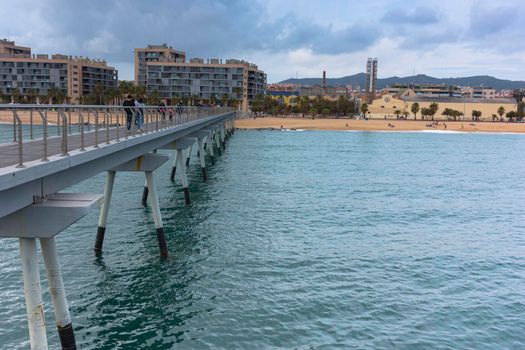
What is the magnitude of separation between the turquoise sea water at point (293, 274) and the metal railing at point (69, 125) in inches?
198

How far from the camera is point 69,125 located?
49.2ft

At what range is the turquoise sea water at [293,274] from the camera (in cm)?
1492

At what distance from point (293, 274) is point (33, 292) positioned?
35.4 ft

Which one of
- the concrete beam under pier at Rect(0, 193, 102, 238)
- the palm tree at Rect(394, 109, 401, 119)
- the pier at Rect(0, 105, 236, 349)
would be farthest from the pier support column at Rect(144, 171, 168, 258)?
the palm tree at Rect(394, 109, 401, 119)

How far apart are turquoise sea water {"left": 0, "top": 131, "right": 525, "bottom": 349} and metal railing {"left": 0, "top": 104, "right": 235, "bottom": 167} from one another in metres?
5.02

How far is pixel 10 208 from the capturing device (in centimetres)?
1014

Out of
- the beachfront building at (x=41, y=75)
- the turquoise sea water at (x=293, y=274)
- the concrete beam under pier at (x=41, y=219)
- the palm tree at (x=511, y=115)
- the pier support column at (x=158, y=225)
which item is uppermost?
the beachfront building at (x=41, y=75)

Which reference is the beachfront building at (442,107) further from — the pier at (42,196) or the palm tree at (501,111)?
the pier at (42,196)

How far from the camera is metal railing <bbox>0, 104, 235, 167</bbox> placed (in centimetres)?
1130

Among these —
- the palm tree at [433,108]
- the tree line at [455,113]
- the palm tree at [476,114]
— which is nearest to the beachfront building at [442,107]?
the tree line at [455,113]

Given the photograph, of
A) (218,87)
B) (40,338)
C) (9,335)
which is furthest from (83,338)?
(218,87)

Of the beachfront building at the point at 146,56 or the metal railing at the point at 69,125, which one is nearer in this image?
the metal railing at the point at 69,125

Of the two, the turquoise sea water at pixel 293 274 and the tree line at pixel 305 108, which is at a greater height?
the tree line at pixel 305 108

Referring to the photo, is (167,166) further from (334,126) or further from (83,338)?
(334,126)
